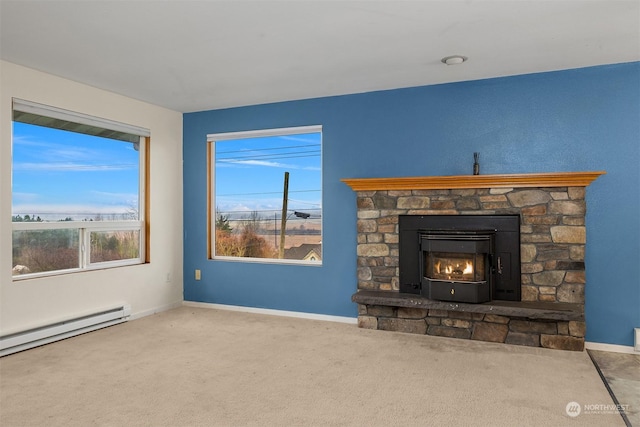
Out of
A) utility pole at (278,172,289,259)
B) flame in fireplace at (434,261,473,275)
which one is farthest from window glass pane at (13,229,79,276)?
flame in fireplace at (434,261,473,275)

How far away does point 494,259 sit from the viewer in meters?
3.71

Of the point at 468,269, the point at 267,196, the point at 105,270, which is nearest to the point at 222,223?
the point at 267,196

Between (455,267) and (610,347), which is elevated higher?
(455,267)

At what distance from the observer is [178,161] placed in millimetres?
5098

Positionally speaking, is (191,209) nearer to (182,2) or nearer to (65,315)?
(65,315)

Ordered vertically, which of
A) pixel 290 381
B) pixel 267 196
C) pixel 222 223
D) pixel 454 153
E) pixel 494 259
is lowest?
pixel 290 381

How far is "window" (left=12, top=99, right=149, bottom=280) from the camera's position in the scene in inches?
140

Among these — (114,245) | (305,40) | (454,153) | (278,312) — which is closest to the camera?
(305,40)

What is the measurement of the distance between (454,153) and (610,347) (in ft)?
6.69

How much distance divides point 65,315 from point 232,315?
1.55m

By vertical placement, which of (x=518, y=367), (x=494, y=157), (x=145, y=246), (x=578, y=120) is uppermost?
(x=578, y=120)

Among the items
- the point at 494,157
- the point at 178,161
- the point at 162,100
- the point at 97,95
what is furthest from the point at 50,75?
the point at 494,157

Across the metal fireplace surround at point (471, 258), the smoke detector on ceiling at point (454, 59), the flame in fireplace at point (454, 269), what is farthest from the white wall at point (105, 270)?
the smoke detector on ceiling at point (454, 59)

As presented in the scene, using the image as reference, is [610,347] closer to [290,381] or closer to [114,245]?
[290,381]
